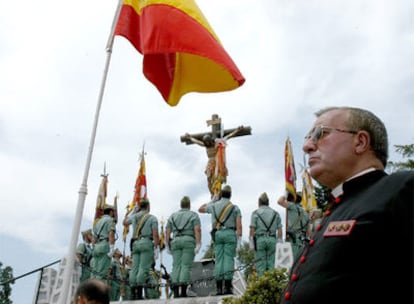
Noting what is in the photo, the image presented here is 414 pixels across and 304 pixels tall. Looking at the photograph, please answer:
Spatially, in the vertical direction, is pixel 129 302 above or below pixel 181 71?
below

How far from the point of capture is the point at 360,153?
6.33ft

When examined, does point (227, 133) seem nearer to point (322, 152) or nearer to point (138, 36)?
point (138, 36)

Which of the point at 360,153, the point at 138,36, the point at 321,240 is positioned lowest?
the point at 321,240

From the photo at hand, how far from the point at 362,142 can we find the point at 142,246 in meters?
8.16

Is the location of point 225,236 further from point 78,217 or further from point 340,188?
point 340,188

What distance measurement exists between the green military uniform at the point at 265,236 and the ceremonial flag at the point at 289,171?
92 centimetres

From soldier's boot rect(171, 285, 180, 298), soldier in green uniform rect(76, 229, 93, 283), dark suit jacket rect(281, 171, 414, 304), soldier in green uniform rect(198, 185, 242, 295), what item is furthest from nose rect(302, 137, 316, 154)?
soldier in green uniform rect(76, 229, 93, 283)

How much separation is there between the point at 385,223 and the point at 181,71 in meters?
4.26

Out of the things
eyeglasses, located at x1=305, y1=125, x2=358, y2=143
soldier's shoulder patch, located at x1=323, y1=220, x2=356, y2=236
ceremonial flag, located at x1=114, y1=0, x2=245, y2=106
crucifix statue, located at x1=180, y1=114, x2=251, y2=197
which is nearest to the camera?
soldier's shoulder patch, located at x1=323, y1=220, x2=356, y2=236

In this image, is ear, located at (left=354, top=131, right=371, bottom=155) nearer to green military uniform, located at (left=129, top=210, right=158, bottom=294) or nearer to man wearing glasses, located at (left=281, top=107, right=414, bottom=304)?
man wearing glasses, located at (left=281, top=107, right=414, bottom=304)

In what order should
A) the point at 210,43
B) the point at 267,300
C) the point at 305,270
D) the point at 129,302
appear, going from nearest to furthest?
the point at 305,270 < the point at 210,43 < the point at 267,300 < the point at 129,302

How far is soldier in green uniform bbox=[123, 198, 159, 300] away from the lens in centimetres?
970

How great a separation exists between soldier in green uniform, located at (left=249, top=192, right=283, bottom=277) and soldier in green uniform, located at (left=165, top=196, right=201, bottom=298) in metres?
0.98

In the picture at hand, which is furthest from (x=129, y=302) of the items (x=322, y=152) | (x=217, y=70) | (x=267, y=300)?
(x=322, y=152)
